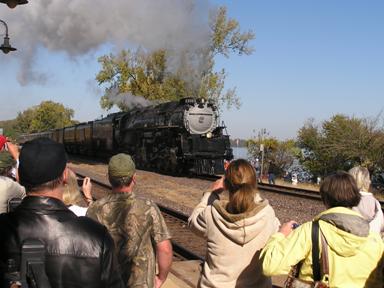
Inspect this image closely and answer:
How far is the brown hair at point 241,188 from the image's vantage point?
3275 mm

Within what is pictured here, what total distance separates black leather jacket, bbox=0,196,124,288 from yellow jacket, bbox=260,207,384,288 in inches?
42.8

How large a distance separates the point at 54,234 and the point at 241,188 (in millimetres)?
1477

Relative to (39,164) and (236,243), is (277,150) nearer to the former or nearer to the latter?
(236,243)

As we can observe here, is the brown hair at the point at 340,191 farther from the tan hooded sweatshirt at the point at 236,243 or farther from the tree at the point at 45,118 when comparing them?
the tree at the point at 45,118

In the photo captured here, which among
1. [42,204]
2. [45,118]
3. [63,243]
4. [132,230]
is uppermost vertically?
[45,118]

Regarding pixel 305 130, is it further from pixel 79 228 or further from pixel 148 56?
pixel 79 228

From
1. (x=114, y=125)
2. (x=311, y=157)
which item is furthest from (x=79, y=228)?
(x=311, y=157)

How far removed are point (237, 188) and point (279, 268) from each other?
622 mm

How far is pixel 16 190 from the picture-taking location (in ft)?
14.4

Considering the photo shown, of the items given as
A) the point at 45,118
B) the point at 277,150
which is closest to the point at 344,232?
the point at 277,150

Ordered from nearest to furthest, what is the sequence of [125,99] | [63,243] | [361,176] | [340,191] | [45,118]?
[63,243] < [340,191] < [361,176] < [125,99] < [45,118]

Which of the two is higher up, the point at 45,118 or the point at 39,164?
the point at 45,118

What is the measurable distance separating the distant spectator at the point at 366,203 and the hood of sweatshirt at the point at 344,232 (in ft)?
4.10

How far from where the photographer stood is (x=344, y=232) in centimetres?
284
